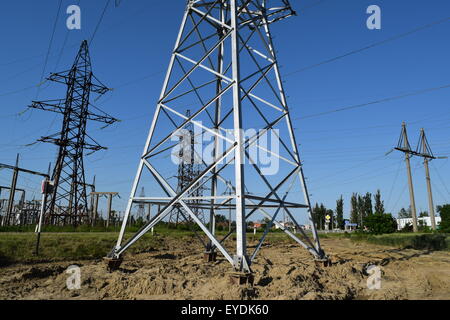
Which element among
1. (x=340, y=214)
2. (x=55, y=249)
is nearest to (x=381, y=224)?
(x=55, y=249)

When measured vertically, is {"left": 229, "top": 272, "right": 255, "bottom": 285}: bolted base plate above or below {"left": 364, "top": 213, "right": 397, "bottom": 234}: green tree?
below

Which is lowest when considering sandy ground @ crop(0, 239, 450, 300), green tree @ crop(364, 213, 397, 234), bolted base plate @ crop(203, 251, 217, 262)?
sandy ground @ crop(0, 239, 450, 300)

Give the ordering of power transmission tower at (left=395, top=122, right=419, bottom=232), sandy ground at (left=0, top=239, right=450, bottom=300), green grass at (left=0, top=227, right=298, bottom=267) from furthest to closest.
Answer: power transmission tower at (left=395, top=122, right=419, bottom=232) < green grass at (left=0, top=227, right=298, bottom=267) < sandy ground at (left=0, top=239, right=450, bottom=300)

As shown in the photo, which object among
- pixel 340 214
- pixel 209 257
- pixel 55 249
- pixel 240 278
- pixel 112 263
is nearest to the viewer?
pixel 240 278

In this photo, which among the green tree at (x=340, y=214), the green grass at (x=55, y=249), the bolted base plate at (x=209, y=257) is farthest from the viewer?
the green tree at (x=340, y=214)

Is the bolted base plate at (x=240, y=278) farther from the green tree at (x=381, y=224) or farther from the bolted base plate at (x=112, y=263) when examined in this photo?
the green tree at (x=381, y=224)

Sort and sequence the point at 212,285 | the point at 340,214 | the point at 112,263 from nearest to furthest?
the point at 212,285
the point at 112,263
the point at 340,214

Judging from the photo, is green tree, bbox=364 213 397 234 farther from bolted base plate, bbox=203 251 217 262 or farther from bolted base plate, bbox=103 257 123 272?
bolted base plate, bbox=103 257 123 272

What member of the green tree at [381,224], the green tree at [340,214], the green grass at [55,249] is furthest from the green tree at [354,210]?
the green grass at [55,249]

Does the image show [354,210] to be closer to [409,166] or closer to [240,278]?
[409,166]

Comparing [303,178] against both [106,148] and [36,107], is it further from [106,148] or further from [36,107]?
[36,107]

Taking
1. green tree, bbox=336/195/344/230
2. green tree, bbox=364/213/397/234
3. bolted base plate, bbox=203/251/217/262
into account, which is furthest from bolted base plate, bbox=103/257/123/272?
green tree, bbox=336/195/344/230

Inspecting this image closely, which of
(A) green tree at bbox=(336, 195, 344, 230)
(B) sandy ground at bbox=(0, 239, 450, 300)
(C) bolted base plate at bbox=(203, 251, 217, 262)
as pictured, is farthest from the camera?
(A) green tree at bbox=(336, 195, 344, 230)
